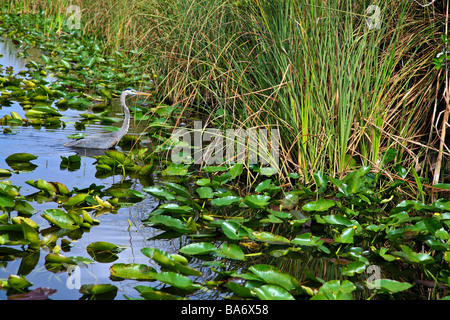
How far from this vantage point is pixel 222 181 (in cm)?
376

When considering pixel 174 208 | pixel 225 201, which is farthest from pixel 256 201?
pixel 174 208

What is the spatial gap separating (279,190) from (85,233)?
1.37m

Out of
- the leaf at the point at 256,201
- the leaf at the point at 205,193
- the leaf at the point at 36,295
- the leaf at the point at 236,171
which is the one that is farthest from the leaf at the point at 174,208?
the leaf at the point at 36,295

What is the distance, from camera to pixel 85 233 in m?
3.02

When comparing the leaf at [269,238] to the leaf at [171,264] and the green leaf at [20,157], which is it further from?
the green leaf at [20,157]

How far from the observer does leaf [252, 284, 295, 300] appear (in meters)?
2.23

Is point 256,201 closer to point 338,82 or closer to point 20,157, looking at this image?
point 338,82

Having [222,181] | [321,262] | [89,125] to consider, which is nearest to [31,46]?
[89,125]

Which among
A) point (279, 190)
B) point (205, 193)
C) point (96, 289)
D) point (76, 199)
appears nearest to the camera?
point (96, 289)

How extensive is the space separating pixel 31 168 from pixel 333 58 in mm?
2506

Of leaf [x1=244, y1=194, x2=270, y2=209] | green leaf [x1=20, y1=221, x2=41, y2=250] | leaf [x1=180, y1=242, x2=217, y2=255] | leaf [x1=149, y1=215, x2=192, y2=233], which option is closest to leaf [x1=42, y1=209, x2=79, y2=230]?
green leaf [x1=20, y1=221, x2=41, y2=250]

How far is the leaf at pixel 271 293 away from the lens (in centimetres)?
223

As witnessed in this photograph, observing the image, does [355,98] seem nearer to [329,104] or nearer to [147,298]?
[329,104]

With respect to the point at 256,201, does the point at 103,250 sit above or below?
below
